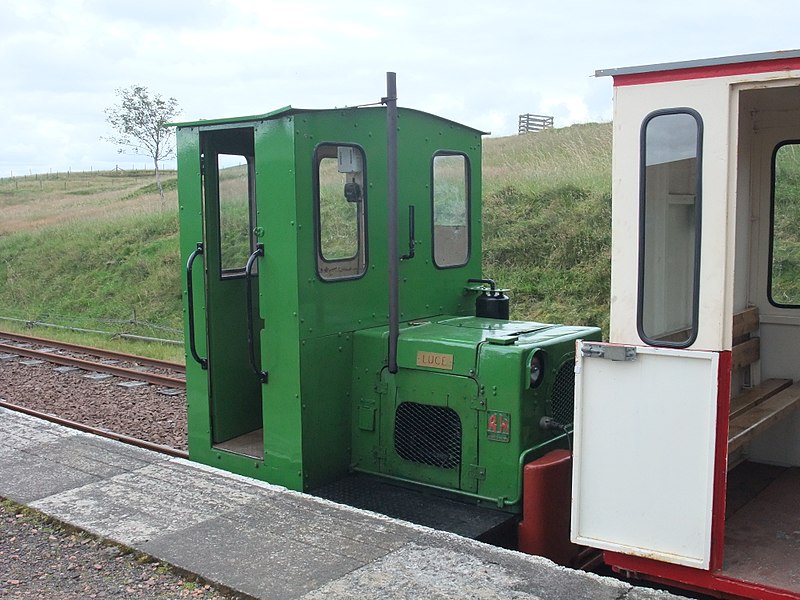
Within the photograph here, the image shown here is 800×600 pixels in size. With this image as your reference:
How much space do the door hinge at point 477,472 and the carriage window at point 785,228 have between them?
2.26 m

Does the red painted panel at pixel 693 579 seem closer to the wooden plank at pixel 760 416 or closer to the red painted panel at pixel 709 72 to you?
the wooden plank at pixel 760 416

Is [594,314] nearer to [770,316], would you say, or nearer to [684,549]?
[770,316]

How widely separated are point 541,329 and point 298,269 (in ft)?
4.99

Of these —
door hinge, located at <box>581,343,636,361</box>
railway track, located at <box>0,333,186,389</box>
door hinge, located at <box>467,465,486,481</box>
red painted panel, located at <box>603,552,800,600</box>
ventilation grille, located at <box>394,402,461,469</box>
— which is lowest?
railway track, located at <box>0,333,186,389</box>

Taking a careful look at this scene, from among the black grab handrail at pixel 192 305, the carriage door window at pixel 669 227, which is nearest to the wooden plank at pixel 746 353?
the carriage door window at pixel 669 227

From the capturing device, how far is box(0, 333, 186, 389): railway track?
989 centimetres

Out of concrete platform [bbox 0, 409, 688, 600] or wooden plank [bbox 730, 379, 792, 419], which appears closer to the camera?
concrete platform [bbox 0, 409, 688, 600]

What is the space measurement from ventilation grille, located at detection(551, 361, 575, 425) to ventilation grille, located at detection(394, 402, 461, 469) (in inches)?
22.6

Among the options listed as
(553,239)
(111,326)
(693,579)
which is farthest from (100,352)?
(693,579)

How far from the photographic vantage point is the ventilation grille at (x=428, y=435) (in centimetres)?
477

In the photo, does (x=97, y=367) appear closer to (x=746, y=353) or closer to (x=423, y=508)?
(x=423, y=508)

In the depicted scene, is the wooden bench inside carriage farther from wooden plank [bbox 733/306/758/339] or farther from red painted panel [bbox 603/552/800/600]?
red painted panel [bbox 603/552/800/600]

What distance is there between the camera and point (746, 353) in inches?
204

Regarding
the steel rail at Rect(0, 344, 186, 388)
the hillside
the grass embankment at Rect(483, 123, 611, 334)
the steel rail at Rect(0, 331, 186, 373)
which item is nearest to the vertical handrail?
the hillside
